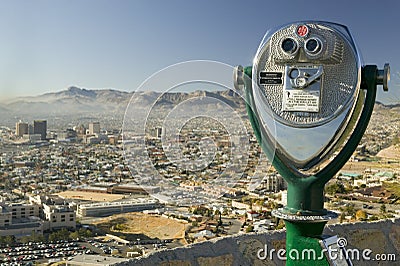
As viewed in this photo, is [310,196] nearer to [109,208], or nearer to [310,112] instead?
[310,112]

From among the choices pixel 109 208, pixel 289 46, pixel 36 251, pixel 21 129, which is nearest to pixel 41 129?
pixel 21 129

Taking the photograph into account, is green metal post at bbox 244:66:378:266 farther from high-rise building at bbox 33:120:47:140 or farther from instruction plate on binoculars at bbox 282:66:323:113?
high-rise building at bbox 33:120:47:140

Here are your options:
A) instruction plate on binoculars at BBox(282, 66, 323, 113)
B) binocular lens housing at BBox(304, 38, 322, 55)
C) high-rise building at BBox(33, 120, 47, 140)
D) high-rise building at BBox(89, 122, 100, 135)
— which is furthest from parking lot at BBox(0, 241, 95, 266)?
high-rise building at BBox(33, 120, 47, 140)

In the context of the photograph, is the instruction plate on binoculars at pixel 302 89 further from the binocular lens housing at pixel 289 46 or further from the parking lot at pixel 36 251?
the parking lot at pixel 36 251

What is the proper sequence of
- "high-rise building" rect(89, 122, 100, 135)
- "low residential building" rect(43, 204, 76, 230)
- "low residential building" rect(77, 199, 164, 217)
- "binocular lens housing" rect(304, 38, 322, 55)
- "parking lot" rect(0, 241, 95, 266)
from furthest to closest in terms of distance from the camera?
"high-rise building" rect(89, 122, 100, 135) → "low residential building" rect(77, 199, 164, 217) → "low residential building" rect(43, 204, 76, 230) → "parking lot" rect(0, 241, 95, 266) → "binocular lens housing" rect(304, 38, 322, 55)

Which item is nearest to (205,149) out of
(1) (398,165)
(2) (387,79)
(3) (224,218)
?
(2) (387,79)

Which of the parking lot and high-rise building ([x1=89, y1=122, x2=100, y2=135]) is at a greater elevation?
high-rise building ([x1=89, y1=122, x2=100, y2=135])

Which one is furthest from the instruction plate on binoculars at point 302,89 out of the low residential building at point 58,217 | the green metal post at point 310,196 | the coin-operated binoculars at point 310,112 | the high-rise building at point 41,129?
the high-rise building at point 41,129

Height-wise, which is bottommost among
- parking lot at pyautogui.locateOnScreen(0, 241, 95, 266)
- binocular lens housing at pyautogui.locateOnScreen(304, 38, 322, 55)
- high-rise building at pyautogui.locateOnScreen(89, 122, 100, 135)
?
parking lot at pyautogui.locateOnScreen(0, 241, 95, 266)
